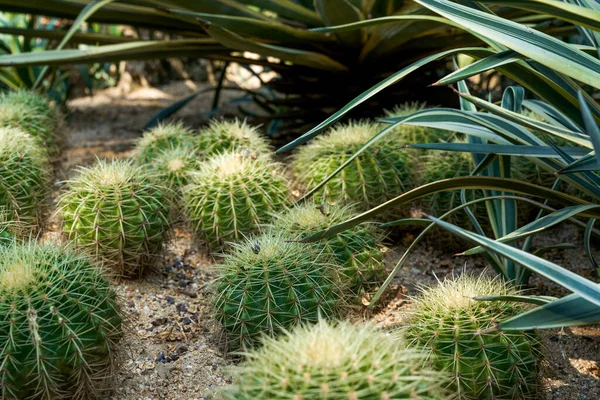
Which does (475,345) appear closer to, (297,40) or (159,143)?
(159,143)

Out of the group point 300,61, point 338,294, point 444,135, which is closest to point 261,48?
point 300,61

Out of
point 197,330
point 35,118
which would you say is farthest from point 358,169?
point 35,118

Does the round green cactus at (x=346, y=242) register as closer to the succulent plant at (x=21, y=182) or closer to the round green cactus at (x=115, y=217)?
the round green cactus at (x=115, y=217)

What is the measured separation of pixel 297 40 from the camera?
12.4 feet

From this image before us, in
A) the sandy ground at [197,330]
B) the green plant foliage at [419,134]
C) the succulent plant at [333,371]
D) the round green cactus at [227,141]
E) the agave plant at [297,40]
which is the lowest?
the sandy ground at [197,330]

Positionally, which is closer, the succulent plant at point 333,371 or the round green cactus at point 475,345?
the succulent plant at point 333,371

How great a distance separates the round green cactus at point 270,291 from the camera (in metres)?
2.04

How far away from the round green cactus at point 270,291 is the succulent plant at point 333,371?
0.59 metres

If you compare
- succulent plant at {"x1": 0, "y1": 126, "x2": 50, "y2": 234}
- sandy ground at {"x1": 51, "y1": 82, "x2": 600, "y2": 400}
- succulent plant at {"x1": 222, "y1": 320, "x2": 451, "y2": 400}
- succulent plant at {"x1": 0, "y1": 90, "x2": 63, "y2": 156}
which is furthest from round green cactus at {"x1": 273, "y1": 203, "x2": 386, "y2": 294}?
succulent plant at {"x1": 0, "y1": 90, "x2": 63, "y2": 156}

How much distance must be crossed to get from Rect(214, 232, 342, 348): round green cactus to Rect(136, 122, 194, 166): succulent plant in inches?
52.0

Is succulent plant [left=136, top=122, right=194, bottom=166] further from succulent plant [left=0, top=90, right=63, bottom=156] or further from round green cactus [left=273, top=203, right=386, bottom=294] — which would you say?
round green cactus [left=273, top=203, right=386, bottom=294]

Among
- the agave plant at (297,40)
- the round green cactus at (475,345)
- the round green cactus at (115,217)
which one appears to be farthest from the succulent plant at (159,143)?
the round green cactus at (475,345)

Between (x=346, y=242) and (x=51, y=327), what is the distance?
1054 mm

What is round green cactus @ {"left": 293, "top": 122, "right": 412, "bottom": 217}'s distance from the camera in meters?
2.84
